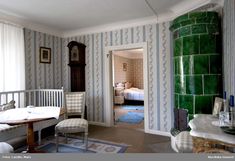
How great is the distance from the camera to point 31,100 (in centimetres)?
367

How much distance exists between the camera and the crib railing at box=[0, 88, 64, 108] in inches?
125

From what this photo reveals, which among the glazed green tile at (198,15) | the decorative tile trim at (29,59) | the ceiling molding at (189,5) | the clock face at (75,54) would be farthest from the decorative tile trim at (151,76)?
the decorative tile trim at (29,59)

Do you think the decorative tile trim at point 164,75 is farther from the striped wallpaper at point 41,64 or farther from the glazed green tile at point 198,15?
the striped wallpaper at point 41,64

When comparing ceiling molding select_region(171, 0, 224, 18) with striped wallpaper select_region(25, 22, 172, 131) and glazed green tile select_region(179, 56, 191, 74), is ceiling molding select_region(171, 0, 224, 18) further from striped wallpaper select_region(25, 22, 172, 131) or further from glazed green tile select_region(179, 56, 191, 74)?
glazed green tile select_region(179, 56, 191, 74)

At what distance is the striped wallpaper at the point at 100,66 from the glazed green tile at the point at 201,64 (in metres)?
0.94

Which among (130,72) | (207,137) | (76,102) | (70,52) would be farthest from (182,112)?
(130,72)

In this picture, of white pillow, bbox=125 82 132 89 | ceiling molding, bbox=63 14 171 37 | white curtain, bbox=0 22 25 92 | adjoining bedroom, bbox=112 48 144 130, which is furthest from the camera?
white pillow, bbox=125 82 132 89

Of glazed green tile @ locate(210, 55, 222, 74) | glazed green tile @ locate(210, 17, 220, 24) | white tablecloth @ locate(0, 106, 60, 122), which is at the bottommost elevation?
white tablecloth @ locate(0, 106, 60, 122)

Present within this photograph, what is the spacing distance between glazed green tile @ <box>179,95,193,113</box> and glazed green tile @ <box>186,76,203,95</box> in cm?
9

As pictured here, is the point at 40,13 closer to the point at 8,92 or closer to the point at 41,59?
the point at 41,59

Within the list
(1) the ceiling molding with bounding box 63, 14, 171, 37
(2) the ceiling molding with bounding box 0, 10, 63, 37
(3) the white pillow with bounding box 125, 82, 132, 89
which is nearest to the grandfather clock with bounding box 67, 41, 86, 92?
(1) the ceiling molding with bounding box 63, 14, 171, 37

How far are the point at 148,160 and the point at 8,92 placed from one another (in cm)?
301

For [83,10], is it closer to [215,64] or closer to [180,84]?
[180,84]

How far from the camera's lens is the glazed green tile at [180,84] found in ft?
8.29
